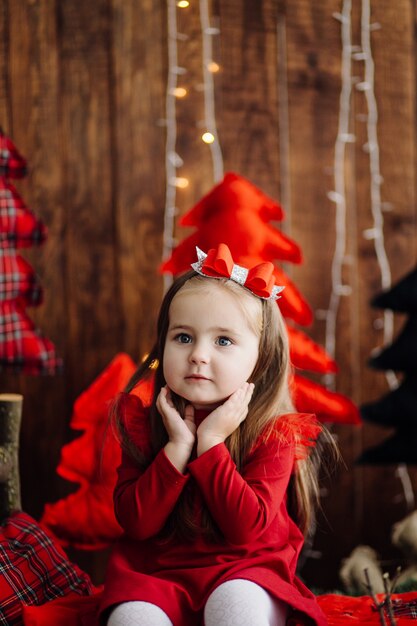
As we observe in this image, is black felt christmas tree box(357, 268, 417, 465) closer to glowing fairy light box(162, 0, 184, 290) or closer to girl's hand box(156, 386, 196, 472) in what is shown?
glowing fairy light box(162, 0, 184, 290)

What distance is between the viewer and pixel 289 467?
147 centimetres

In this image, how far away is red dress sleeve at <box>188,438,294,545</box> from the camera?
135cm

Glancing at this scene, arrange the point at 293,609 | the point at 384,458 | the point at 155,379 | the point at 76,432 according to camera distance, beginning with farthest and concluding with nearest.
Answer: the point at 76,432, the point at 384,458, the point at 155,379, the point at 293,609

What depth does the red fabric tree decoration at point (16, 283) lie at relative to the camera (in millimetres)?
2033

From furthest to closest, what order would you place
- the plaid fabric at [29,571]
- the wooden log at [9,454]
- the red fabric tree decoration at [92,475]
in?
the red fabric tree decoration at [92,475] → the wooden log at [9,454] → the plaid fabric at [29,571]

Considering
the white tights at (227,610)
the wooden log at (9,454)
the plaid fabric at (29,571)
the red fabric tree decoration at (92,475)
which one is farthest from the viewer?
the red fabric tree decoration at (92,475)

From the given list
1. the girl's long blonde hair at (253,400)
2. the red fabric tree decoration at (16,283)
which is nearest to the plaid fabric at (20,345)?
the red fabric tree decoration at (16,283)

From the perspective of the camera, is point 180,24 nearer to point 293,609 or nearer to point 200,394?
point 200,394

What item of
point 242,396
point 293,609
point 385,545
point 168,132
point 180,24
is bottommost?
point 385,545

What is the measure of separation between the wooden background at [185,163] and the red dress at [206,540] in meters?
0.94

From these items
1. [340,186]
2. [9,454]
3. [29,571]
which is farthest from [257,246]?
[29,571]

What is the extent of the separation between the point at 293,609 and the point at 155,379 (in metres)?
0.46

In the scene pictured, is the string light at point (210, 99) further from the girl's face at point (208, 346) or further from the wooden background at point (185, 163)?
the girl's face at point (208, 346)

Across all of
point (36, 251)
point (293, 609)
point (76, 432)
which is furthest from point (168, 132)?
point (293, 609)
